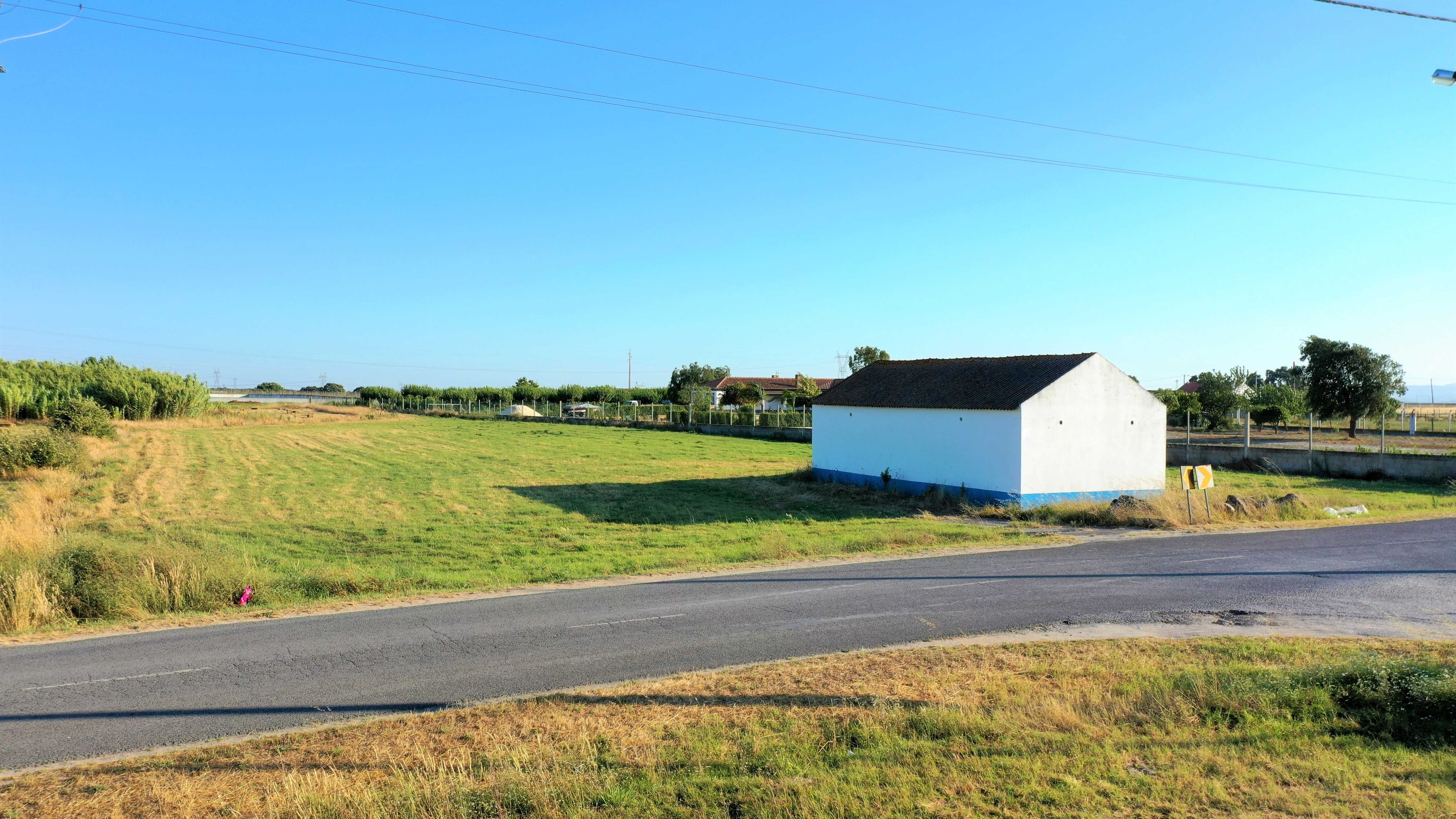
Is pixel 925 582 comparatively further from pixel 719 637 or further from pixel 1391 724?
pixel 1391 724

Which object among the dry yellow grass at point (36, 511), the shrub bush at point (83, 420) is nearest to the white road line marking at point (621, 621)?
the dry yellow grass at point (36, 511)

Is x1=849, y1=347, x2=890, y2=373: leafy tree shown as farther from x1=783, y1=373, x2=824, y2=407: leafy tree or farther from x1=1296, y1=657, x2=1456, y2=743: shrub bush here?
x1=1296, y1=657, x2=1456, y2=743: shrub bush

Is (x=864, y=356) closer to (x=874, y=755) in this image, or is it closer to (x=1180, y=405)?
(x=1180, y=405)

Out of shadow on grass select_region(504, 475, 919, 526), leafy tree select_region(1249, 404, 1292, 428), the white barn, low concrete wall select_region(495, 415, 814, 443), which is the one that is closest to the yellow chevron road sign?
the white barn

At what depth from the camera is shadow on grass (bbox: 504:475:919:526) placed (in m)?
24.0

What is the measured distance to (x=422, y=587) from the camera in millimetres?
13625

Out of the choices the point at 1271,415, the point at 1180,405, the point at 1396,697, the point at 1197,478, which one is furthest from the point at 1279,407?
the point at 1396,697

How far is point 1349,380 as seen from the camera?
54.6 metres

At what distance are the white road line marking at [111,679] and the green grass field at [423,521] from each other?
10.9 feet

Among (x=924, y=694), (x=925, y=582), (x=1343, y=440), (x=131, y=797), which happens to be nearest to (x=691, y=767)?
(x=924, y=694)

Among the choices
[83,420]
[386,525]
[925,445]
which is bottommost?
[386,525]

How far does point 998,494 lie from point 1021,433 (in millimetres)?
1937

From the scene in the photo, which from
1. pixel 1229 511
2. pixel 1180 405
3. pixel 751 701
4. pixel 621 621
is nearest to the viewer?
pixel 751 701

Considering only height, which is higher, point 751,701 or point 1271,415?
point 1271,415
